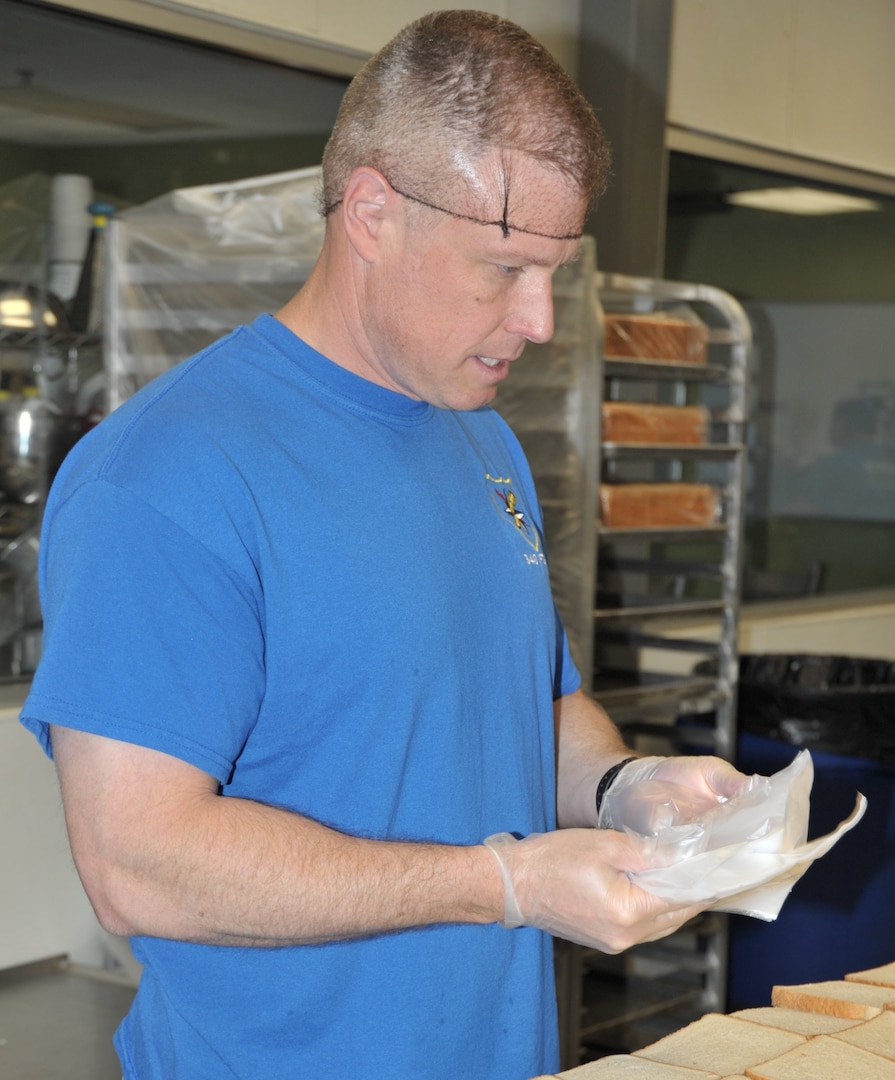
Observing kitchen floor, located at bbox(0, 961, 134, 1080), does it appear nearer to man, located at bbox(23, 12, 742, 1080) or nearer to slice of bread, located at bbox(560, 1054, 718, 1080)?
man, located at bbox(23, 12, 742, 1080)

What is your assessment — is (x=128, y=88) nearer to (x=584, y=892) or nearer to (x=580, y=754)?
(x=580, y=754)

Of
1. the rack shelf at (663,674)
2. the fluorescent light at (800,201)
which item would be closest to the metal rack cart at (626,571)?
the rack shelf at (663,674)

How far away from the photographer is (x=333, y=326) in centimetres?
123

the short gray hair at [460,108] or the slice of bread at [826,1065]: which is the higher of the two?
the short gray hair at [460,108]

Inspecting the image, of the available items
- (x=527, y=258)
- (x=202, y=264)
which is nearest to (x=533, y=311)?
(x=527, y=258)

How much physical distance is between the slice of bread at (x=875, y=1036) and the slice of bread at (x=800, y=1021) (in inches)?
0.5

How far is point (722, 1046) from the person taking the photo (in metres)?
1.28

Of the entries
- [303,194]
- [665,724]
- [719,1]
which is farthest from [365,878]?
[719,1]

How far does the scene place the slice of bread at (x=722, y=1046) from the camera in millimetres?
1227

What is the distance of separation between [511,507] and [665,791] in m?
0.34

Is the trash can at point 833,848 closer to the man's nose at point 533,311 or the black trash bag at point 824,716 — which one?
the black trash bag at point 824,716

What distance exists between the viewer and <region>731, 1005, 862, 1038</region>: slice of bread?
1.32 m

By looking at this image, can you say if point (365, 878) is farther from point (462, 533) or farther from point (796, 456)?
point (796, 456)

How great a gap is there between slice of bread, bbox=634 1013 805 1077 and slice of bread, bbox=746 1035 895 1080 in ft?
0.07
